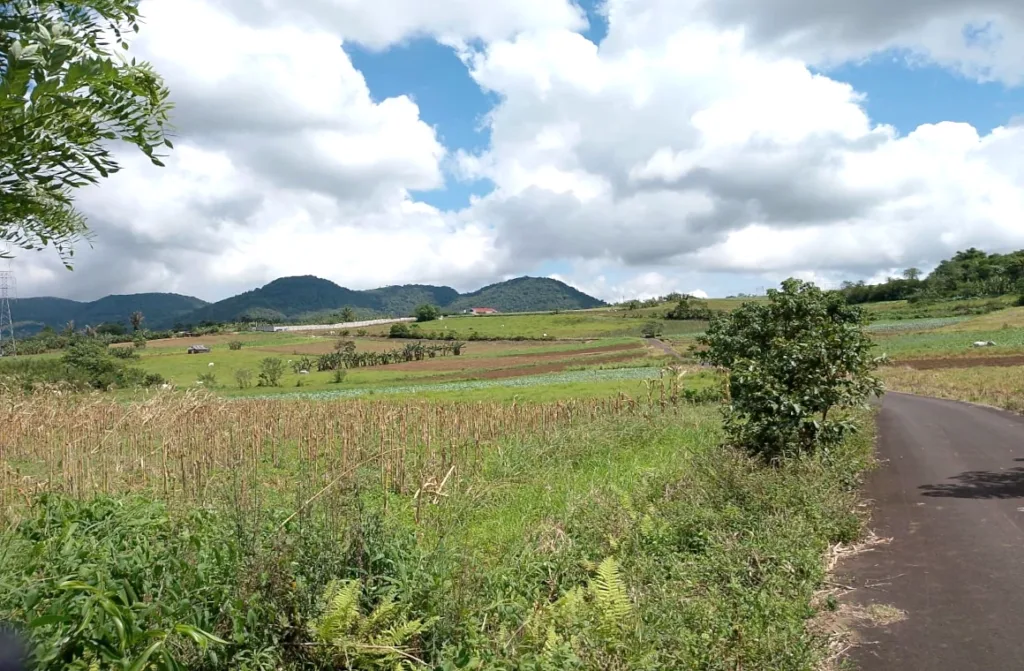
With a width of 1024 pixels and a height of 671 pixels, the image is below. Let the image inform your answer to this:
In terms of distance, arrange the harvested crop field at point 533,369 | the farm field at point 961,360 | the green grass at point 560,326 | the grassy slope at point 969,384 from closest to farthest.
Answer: the grassy slope at point 969,384
the farm field at point 961,360
the harvested crop field at point 533,369
the green grass at point 560,326

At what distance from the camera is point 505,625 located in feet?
17.8

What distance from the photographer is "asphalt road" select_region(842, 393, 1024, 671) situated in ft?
17.6

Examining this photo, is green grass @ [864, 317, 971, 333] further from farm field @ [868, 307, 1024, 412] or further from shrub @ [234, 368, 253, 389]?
shrub @ [234, 368, 253, 389]

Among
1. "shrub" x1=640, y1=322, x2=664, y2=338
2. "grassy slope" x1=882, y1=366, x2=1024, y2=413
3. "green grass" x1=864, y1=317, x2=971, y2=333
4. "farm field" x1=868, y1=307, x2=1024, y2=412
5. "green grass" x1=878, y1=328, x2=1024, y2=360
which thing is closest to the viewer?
"grassy slope" x1=882, y1=366, x2=1024, y2=413

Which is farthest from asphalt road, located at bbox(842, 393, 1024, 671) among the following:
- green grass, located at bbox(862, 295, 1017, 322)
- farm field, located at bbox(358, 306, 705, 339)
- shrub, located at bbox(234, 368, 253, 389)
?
farm field, located at bbox(358, 306, 705, 339)

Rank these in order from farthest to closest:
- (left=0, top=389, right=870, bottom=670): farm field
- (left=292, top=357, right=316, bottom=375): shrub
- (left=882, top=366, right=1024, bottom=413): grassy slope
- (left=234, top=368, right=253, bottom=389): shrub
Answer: (left=292, top=357, right=316, bottom=375): shrub < (left=234, top=368, right=253, bottom=389): shrub < (left=882, top=366, right=1024, bottom=413): grassy slope < (left=0, top=389, right=870, bottom=670): farm field

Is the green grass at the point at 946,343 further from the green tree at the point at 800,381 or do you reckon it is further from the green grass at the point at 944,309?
the green tree at the point at 800,381

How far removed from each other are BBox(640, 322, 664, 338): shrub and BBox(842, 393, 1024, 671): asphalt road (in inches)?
3313

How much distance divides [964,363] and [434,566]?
44.1 metres

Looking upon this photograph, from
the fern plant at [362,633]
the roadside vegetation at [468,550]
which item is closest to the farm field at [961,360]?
the roadside vegetation at [468,550]

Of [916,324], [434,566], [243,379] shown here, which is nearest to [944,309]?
[916,324]

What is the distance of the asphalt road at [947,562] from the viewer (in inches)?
211

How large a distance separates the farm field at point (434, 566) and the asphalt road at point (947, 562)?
54 centimetres

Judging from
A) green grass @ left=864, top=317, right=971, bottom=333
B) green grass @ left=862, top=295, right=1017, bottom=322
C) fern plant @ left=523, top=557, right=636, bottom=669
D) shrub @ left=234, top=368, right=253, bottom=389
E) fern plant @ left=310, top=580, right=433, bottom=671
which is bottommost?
shrub @ left=234, top=368, right=253, bottom=389
